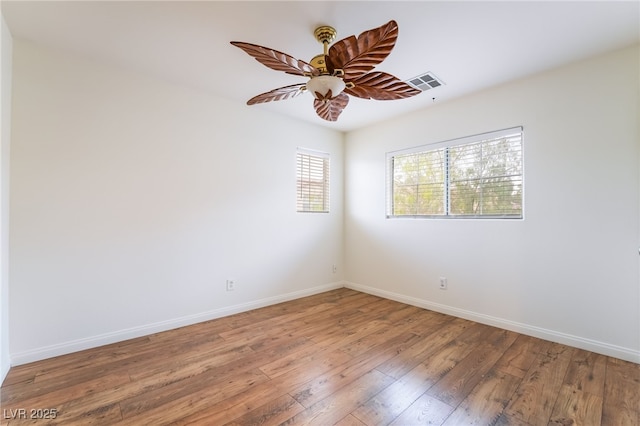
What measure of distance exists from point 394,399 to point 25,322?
2830 mm

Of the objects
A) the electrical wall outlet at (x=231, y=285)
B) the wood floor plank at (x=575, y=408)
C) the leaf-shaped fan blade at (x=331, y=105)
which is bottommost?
the wood floor plank at (x=575, y=408)

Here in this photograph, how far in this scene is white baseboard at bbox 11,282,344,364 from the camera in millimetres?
2183

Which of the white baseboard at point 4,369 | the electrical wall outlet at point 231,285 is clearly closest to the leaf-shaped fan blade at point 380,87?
the electrical wall outlet at point 231,285

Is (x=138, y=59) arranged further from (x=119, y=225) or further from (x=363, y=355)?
(x=363, y=355)

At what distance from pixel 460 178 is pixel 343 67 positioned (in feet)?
7.10

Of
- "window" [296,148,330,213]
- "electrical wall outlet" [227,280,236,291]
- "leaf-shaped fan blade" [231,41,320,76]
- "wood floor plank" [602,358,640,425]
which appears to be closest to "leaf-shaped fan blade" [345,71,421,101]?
"leaf-shaped fan blade" [231,41,320,76]

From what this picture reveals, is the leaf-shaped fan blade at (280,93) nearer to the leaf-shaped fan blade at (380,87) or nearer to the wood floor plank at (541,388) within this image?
the leaf-shaped fan blade at (380,87)

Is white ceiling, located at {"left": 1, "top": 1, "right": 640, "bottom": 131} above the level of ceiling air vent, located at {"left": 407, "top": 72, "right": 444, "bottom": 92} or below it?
above

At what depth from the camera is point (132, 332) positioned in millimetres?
2602

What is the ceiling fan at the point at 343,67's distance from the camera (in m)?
1.50

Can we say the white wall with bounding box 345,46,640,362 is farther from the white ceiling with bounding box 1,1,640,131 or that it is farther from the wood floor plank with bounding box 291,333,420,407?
the wood floor plank with bounding box 291,333,420,407

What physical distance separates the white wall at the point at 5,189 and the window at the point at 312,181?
9.02 ft

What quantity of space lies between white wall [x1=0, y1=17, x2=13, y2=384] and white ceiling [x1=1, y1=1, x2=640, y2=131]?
230 mm

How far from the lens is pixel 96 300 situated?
2.45 metres
